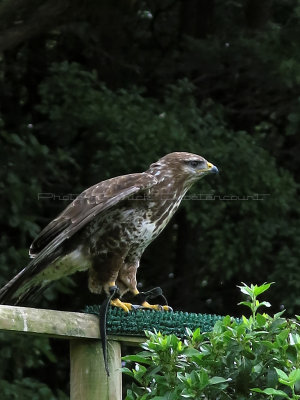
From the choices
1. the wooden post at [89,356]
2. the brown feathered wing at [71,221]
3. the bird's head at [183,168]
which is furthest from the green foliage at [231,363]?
the bird's head at [183,168]

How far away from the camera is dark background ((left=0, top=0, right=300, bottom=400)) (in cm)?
786

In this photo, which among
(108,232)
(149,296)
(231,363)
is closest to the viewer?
(231,363)

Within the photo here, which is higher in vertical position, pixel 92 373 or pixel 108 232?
pixel 92 373

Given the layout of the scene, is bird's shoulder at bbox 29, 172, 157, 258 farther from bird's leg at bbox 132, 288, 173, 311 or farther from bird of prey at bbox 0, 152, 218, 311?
bird's leg at bbox 132, 288, 173, 311

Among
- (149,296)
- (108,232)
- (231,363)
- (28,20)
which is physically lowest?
(28,20)

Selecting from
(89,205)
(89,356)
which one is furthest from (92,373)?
(89,205)

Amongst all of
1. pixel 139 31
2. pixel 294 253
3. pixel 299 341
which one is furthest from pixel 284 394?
pixel 139 31

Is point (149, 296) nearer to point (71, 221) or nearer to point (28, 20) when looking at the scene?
point (71, 221)

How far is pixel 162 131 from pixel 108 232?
3.22 m

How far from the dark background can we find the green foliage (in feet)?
14.7

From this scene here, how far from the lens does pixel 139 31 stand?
9.55 m

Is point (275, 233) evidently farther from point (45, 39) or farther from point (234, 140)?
point (45, 39)

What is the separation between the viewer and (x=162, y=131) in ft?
26.1

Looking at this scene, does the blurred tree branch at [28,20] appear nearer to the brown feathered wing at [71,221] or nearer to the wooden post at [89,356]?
the brown feathered wing at [71,221]
